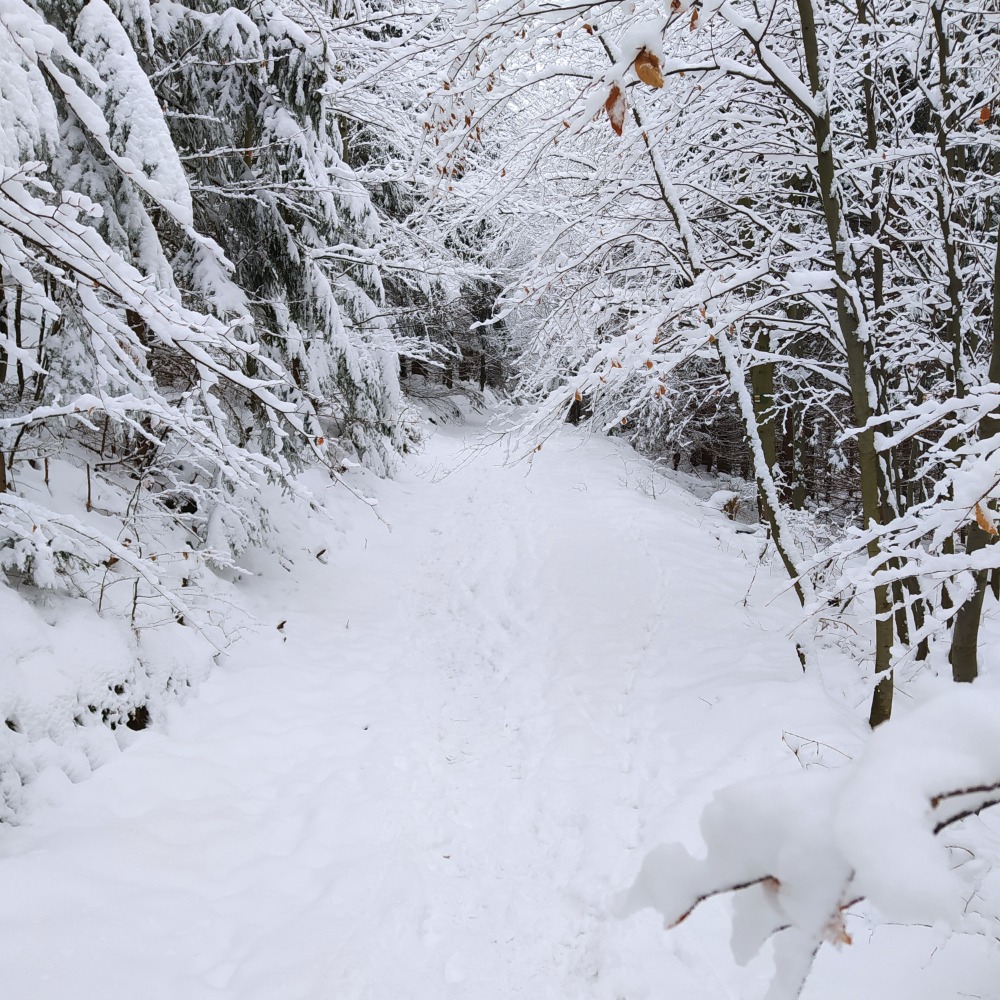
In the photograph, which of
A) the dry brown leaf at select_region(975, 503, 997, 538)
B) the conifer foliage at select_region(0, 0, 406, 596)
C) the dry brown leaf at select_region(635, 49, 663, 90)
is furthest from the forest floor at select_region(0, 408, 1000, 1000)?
the dry brown leaf at select_region(635, 49, 663, 90)

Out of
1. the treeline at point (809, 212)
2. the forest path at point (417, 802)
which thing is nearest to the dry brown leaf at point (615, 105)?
the treeline at point (809, 212)

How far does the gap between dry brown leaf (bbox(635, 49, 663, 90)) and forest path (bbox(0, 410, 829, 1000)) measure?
122 inches

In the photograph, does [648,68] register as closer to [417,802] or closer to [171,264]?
[417,802]

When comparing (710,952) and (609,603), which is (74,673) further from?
(609,603)

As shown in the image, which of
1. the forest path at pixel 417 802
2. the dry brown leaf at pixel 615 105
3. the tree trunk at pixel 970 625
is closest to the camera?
the dry brown leaf at pixel 615 105

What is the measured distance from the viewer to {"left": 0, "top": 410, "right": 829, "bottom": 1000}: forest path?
7.98ft

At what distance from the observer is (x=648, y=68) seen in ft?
4.35

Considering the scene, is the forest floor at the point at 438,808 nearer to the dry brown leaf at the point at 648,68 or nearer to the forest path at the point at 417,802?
the forest path at the point at 417,802

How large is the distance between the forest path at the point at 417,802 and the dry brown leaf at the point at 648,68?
10.2 ft

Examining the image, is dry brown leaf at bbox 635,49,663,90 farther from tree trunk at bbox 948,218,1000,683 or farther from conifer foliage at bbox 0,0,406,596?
tree trunk at bbox 948,218,1000,683

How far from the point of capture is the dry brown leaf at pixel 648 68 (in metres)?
1.29

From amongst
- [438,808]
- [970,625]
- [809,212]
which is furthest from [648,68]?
[809,212]

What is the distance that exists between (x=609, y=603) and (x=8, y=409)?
5.40m

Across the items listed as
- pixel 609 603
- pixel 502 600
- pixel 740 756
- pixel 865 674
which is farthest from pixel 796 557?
pixel 502 600
